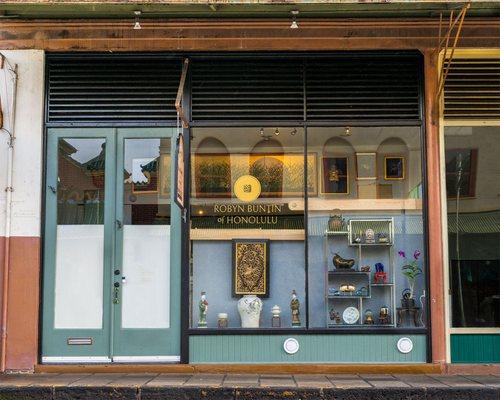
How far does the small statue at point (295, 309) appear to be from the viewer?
899 cm

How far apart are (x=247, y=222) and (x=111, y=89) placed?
2.61 metres

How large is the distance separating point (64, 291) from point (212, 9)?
4.16m

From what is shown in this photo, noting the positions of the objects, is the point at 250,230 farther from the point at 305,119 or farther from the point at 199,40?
the point at 199,40

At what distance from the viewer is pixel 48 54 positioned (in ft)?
30.1

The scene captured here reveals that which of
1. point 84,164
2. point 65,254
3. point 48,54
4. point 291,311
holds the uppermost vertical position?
point 48,54

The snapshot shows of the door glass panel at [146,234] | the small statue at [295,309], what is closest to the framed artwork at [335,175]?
the small statue at [295,309]

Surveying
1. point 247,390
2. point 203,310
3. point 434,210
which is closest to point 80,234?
point 203,310

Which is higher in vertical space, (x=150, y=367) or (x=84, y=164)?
(x=84, y=164)

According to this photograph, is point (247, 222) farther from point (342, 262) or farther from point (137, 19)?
point (137, 19)

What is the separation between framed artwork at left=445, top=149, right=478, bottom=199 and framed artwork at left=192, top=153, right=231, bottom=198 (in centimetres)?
302

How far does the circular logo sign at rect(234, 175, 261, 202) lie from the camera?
9.38 meters

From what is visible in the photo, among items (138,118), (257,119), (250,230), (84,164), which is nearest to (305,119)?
(257,119)

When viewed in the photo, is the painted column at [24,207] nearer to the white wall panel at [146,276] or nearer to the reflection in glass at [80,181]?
the reflection in glass at [80,181]

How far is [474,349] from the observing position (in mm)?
8852
